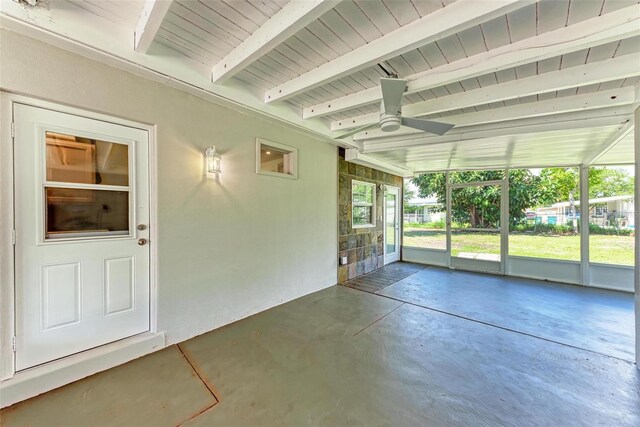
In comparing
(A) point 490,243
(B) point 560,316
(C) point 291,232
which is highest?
(C) point 291,232

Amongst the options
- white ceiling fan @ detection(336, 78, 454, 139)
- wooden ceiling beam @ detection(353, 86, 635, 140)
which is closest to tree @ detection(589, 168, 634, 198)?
wooden ceiling beam @ detection(353, 86, 635, 140)

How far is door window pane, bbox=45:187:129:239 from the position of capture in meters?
1.92

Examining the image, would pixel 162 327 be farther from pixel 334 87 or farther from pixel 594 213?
pixel 594 213

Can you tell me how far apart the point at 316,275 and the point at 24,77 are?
12.2 ft

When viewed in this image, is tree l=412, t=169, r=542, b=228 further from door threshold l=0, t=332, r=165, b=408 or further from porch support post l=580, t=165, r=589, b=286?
door threshold l=0, t=332, r=165, b=408

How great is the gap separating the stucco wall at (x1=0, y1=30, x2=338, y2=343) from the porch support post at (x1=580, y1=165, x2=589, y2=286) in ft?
17.4

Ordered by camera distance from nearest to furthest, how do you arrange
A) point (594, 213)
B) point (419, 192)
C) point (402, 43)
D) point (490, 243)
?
point (402, 43) → point (594, 213) → point (490, 243) → point (419, 192)

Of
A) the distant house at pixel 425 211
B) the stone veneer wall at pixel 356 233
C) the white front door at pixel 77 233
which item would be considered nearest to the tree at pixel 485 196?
the distant house at pixel 425 211

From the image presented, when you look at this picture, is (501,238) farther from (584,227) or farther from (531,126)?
(531,126)

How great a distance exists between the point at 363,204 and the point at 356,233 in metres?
0.72

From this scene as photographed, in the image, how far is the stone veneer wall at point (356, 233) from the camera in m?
4.69

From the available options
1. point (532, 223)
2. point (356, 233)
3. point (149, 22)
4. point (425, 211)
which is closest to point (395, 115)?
point (149, 22)

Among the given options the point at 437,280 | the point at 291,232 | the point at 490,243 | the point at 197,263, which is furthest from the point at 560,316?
the point at 197,263

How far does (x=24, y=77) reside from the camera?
173cm
